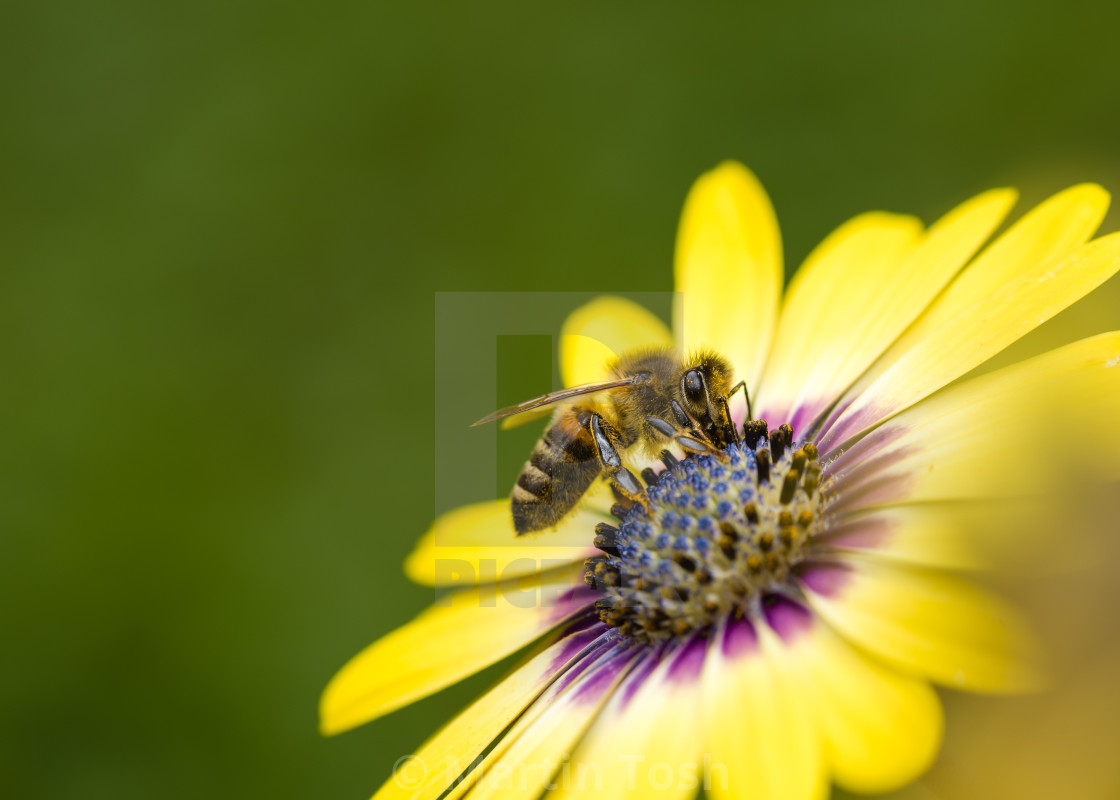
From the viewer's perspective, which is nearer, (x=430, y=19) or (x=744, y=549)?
(x=744, y=549)

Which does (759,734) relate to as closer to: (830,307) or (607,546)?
(607,546)

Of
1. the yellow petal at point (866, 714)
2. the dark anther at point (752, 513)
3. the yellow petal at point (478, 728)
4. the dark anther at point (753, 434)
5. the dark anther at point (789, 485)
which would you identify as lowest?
the yellow petal at point (478, 728)

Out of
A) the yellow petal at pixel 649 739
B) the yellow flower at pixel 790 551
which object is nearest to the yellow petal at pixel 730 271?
the yellow flower at pixel 790 551

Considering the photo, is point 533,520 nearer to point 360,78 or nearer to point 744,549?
point 744,549

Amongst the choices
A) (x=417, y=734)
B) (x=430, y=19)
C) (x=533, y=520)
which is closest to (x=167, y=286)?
(x=430, y=19)

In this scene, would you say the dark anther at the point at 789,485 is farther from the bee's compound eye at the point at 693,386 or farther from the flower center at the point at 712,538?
the bee's compound eye at the point at 693,386
